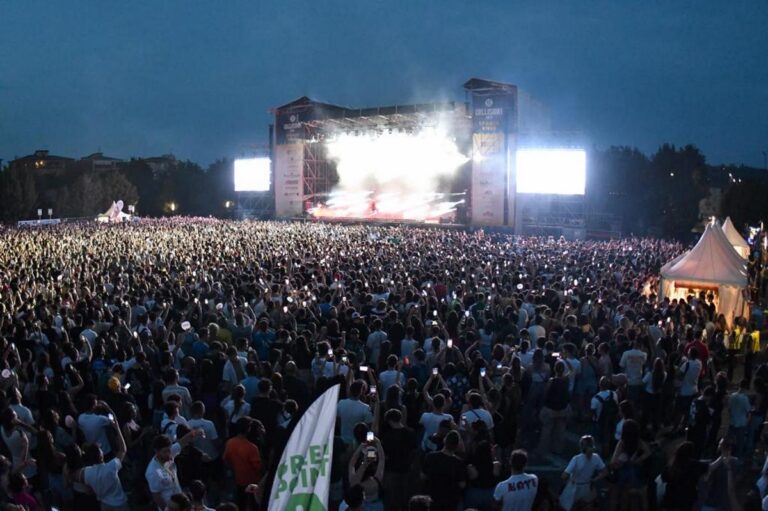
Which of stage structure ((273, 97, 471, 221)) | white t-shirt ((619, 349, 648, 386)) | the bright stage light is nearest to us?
white t-shirt ((619, 349, 648, 386))

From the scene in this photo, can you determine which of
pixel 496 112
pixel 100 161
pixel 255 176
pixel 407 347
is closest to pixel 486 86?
pixel 496 112

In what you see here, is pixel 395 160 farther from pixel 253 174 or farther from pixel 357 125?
pixel 253 174

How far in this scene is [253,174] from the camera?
49844mm

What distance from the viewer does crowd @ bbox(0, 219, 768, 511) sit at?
4469 mm

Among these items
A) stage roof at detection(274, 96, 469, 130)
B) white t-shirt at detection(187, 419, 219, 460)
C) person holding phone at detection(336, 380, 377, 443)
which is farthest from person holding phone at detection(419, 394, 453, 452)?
stage roof at detection(274, 96, 469, 130)

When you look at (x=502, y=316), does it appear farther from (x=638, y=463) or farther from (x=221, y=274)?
(x=221, y=274)

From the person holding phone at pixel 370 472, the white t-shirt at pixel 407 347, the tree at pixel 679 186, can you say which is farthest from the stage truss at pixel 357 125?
→ the person holding phone at pixel 370 472

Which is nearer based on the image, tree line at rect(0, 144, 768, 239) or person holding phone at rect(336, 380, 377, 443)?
person holding phone at rect(336, 380, 377, 443)

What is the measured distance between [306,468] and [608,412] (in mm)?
4194

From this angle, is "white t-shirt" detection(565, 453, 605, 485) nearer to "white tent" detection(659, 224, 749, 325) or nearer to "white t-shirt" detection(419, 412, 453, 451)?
"white t-shirt" detection(419, 412, 453, 451)

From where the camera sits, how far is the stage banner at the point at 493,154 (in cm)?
3478

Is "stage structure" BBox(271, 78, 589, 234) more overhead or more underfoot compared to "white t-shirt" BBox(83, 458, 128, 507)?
more overhead

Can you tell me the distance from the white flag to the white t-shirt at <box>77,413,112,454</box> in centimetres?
268

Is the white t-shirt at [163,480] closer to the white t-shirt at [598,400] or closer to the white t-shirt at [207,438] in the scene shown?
the white t-shirt at [207,438]
